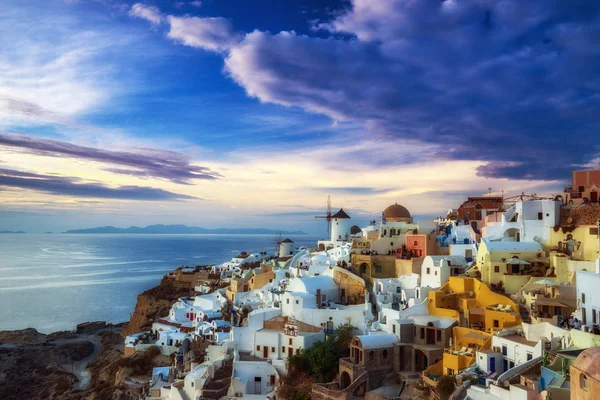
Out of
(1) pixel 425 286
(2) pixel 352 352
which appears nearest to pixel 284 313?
(2) pixel 352 352

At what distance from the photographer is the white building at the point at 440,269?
2922cm

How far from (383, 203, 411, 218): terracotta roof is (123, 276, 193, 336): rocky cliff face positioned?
23.3m

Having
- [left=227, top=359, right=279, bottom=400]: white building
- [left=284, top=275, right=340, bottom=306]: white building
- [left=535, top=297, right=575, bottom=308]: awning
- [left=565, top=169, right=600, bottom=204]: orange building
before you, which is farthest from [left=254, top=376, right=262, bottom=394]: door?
[left=565, top=169, right=600, bottom=204]: orange building

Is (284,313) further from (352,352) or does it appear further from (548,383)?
(548,383)

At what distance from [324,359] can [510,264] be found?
11.3 metres

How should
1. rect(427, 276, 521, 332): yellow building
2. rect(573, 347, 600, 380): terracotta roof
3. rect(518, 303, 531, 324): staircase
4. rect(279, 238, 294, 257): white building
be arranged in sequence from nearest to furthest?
rect(573, 347, 600, 380): terracotta roof < rect(518, 303, 531, 324): staircase < rect(427, 276, 521, 332): yellow building < rect(279, 238, 294, 257): white building

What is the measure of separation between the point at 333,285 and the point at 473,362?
13694mm

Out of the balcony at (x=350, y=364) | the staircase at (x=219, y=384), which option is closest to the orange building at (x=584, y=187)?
the balcony at (x=350, y=364)

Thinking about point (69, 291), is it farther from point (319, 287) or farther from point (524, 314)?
point (524, 314)

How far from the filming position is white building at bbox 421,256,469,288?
29219mm

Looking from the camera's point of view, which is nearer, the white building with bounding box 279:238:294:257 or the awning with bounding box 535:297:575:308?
the awning with bounding box 535:297:575:308

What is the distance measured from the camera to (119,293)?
9225 cm

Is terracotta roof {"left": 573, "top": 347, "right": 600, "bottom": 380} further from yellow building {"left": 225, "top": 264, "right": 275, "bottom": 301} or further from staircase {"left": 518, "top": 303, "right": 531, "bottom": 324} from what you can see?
yellow building {"left": 225, "top": 264, "right": 275, "bottom": 301}

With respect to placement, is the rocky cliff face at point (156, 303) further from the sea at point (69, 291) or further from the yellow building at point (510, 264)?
the yellow building at point (510, 264)
